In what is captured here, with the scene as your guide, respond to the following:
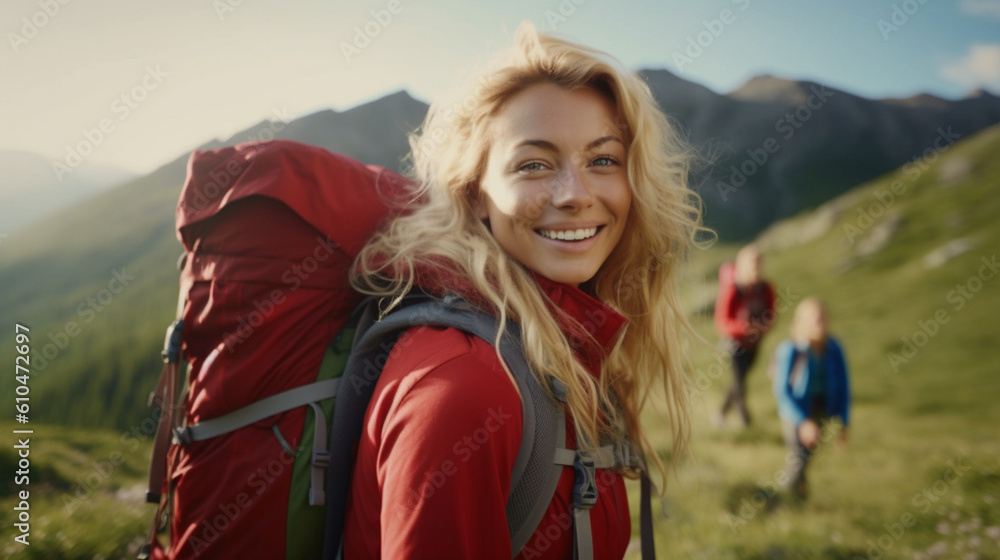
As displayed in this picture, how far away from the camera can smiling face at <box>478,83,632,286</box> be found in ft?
7.31

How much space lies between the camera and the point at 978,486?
23.6 feet

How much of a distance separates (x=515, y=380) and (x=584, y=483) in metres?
0.43

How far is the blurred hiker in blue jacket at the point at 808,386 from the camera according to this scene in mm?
6855

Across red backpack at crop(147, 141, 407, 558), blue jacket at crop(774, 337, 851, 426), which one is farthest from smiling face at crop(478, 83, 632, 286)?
blue jacket at crop(774, 337, 851, 426)

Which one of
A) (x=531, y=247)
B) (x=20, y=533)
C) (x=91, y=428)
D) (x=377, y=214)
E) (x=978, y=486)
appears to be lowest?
(x=978, y=486)

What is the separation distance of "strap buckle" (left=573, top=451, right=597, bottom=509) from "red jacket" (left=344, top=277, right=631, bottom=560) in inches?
1.2

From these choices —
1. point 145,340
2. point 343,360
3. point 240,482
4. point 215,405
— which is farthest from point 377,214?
point 145,340

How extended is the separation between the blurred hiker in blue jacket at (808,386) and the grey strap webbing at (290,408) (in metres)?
6.28

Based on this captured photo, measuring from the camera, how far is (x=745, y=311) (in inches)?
378

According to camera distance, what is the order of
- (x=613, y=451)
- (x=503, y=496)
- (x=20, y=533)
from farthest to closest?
(x=20, y=533), (x=613, y=451), (x=503, y=496)

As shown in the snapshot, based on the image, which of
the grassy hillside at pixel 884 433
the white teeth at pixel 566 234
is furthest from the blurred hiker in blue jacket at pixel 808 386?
the white teeth at pixel 566 234

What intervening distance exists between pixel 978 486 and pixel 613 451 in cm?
760

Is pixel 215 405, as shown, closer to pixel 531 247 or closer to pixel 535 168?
pixel 531 247

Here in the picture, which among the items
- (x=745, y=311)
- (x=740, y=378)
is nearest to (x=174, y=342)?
(x=745, y=311)
